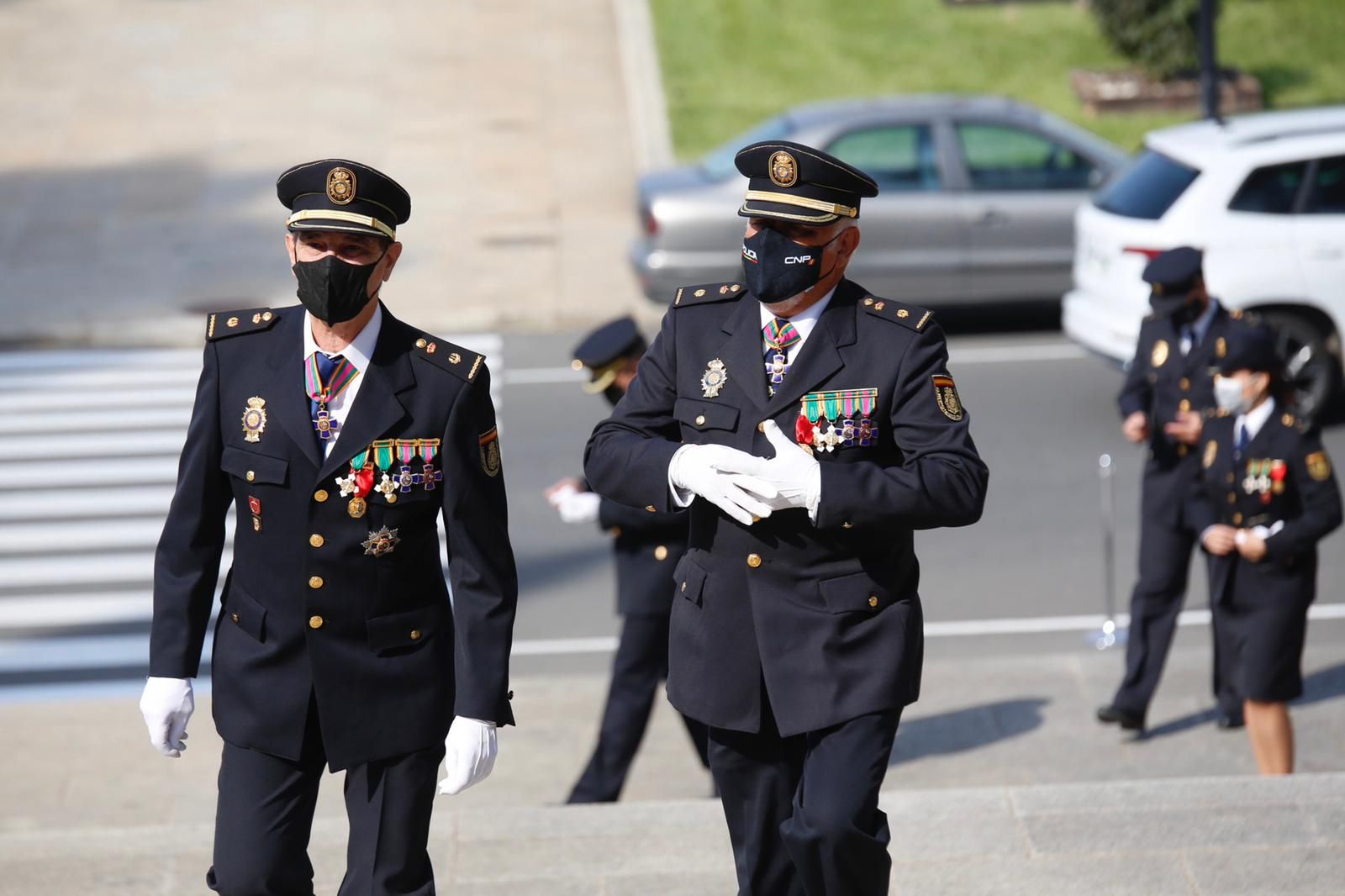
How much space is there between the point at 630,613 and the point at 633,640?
105 mm

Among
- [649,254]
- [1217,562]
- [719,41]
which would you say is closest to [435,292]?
[649,254]

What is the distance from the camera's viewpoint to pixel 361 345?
4273 mm

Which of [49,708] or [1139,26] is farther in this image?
[1139,26]

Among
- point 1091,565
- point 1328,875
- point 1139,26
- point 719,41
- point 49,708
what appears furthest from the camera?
point 719,41

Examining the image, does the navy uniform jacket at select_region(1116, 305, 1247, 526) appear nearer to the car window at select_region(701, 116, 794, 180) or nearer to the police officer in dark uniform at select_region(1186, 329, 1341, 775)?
→ the police officer in dark uniform at select_region(1186, 329, 1341, 775)

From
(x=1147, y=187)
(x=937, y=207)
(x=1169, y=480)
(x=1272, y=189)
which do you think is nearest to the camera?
(x=1169, y=480)

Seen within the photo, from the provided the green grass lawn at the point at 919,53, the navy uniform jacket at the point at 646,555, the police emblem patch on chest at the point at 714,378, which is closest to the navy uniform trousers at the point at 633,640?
the navy uniform jacket at the point at 646,555

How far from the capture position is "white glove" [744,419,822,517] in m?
4.11

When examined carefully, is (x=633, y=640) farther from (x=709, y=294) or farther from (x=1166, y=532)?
(x=1166, y=532)

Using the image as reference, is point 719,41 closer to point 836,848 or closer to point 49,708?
point 49,708

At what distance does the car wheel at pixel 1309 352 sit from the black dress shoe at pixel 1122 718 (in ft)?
16.1

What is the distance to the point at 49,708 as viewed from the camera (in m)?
8.29

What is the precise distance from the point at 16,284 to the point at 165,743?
1304 cm

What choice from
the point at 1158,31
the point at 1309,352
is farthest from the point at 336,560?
the point at 1158,31
